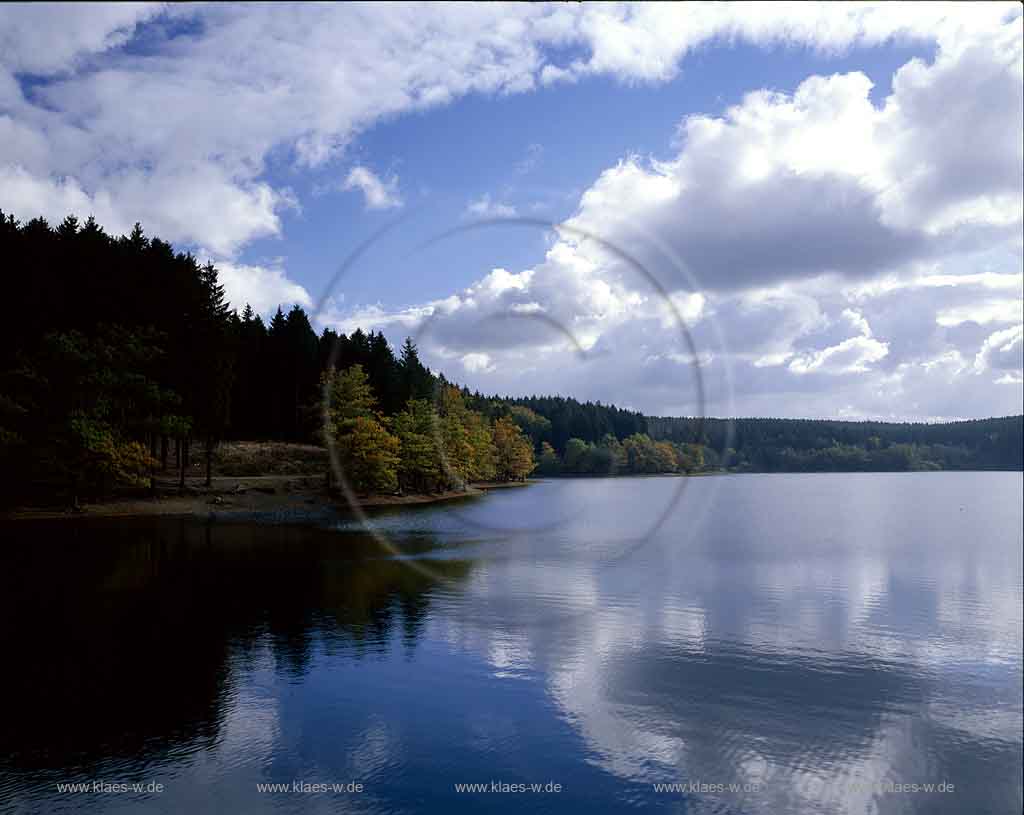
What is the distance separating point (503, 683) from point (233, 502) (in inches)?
2585

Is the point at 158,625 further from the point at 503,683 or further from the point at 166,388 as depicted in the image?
the point at 166,388

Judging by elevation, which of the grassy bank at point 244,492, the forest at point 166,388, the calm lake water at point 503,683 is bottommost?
the calm lake water at point 503,683

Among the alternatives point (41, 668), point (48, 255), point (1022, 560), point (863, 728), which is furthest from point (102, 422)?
point (1022, 560)

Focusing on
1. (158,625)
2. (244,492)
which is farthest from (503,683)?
(244,492)

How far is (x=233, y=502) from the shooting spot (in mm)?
81625

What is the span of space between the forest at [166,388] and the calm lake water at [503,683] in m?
16.7

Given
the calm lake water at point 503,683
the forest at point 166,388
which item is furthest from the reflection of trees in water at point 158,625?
the forest at point 166,388

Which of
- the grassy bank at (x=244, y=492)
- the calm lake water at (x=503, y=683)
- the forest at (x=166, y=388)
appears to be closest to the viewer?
the calm lake water at (x=503, y=683)

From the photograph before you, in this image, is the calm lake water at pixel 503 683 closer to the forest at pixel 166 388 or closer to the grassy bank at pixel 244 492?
the forest at pixel 166 388

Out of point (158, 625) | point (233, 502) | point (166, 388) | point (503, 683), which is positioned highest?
point (166, 388)

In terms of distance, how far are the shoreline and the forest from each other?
92.6 inches

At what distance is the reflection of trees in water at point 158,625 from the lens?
19203 millimetres

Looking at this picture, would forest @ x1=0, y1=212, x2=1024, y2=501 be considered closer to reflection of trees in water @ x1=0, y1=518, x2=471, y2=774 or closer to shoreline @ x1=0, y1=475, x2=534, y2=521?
shoreline @ x1=0, y1=475, x2=534, y2=521

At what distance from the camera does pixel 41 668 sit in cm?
2353
